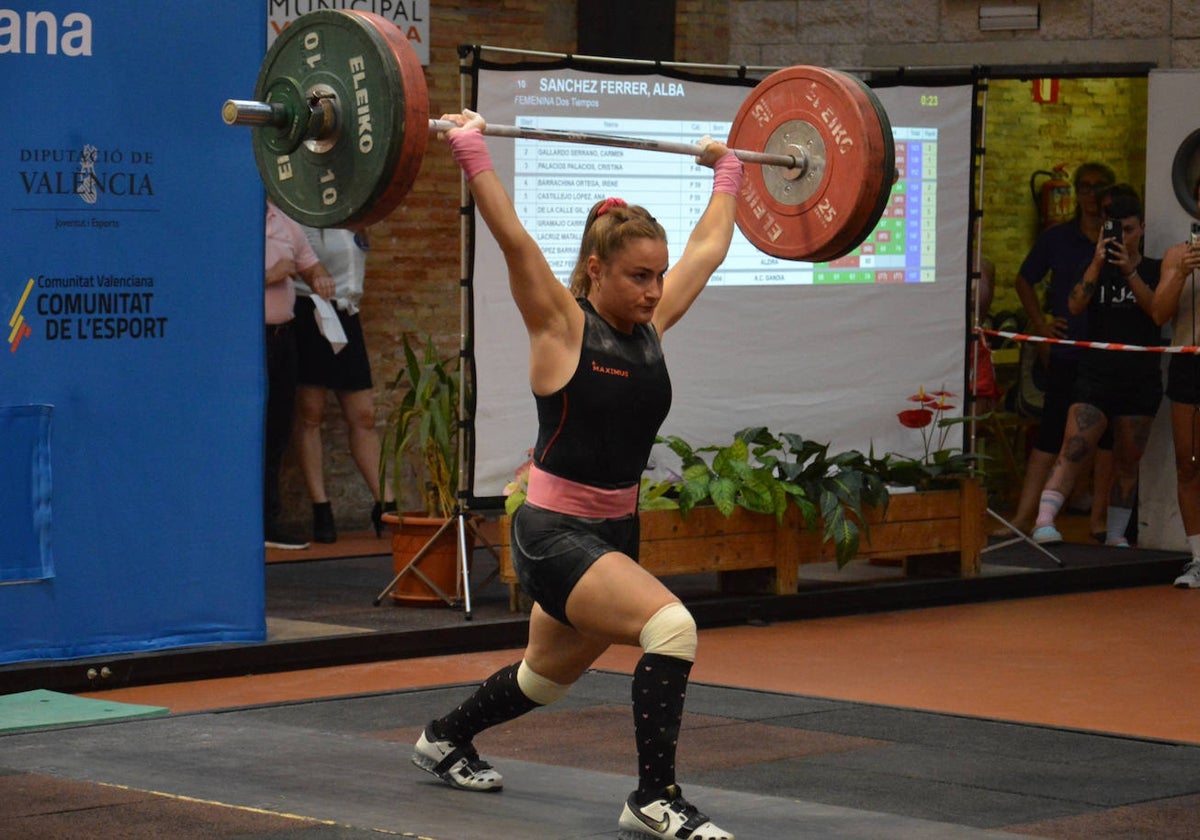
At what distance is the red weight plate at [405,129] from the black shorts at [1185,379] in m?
5.35

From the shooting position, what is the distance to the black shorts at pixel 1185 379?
9048 mm

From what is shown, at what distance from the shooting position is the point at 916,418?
8.83 m

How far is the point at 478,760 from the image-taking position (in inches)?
197

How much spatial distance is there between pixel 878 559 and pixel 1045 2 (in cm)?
301

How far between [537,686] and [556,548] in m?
0.48

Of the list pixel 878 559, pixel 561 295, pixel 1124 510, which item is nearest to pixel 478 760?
pixel 561 295

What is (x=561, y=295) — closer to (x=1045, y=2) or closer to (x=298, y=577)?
(x=298, y=577)

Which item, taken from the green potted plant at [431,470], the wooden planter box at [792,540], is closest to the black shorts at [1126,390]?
the wooden planter box at [792,540]

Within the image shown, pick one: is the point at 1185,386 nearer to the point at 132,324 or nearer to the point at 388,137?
the point at 132,324

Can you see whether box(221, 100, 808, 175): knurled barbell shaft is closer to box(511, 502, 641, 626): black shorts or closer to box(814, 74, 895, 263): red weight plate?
box(814, 74, 895, 263): red weight plate

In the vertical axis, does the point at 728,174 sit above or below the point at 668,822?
above

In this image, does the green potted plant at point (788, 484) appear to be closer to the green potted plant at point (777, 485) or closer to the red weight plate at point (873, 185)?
the green potted plant at point (777, 485)

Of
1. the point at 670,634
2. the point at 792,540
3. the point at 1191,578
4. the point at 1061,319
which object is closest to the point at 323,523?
the point at 792,540

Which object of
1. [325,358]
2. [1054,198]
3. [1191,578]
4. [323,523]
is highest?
[1054,198]
